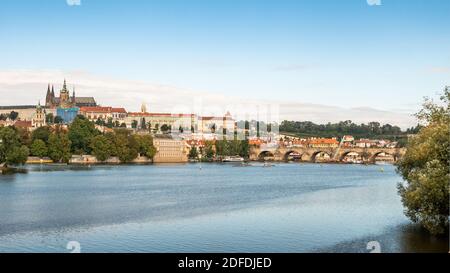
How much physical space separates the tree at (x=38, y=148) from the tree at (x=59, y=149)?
0.44 metres

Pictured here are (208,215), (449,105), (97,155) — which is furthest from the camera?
(97,155)

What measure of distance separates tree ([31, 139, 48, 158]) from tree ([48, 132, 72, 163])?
0.44 meters

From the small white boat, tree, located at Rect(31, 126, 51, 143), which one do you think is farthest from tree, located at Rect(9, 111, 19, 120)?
the small white boat

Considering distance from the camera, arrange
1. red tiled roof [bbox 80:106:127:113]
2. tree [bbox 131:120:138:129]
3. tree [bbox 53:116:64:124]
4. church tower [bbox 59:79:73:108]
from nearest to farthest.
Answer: church tower [bbox 59:79:73:108], tree [bbox 53:116:64:124], red tiled roof [bbox 80:106:127:113], tree [bbox 131:120:138:129]

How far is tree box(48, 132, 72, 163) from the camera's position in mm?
40594

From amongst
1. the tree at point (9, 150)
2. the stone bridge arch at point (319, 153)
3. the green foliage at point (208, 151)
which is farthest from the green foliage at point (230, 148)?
the tree at point (9, 150)

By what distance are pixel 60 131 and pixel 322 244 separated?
38.2 metres

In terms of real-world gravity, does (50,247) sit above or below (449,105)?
below

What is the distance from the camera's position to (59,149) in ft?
134

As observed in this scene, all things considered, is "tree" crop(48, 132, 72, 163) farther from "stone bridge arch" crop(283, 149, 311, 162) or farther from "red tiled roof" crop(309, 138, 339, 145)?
"red tiled roof" crop(309, 138, 339, 145)

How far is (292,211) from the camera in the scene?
13.8 meters

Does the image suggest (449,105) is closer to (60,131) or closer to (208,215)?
(208,215)

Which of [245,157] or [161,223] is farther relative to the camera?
[245,157]
